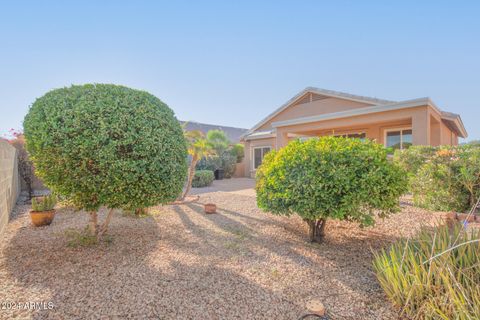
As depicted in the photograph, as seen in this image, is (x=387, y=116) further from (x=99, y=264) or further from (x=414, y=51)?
(x=99, y=264)

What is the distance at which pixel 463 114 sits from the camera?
1262 centimetres

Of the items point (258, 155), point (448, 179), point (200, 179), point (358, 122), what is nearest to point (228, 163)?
point (258, 155)

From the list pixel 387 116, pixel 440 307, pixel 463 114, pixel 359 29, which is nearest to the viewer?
pixel 440 307

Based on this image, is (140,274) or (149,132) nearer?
(140,274)

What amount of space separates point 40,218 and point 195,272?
4617 millimetres

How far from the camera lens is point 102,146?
329 cm

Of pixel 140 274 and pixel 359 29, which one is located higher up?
pixel 359 29

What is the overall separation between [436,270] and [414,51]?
33.7 ft

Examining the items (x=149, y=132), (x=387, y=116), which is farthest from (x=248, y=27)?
(x=149, y=132)

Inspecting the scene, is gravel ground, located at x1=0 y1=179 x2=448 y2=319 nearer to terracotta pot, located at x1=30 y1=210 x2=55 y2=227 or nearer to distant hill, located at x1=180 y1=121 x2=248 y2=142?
terracotta pot, located at x1=30 y1=210 x2=55 y2=227

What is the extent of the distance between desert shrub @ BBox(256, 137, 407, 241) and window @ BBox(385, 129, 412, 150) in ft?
30.3

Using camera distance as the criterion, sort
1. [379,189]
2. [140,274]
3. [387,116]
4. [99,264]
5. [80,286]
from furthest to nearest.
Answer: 1. [387,116]
2. [379,189]
3. [99,264]
4. [140,274]
5. [80,286]

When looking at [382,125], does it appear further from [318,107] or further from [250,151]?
[250,151]

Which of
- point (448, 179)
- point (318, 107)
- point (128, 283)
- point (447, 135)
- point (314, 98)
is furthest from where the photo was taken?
point (314, 98)
